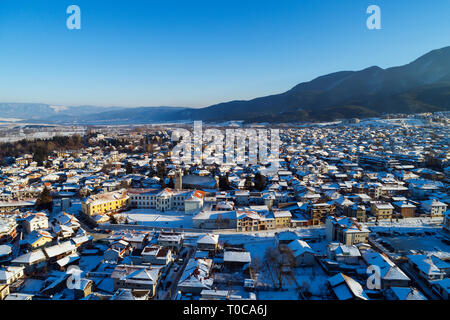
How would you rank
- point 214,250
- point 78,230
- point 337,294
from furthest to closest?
point 78,230
point 214,250
point 337,294

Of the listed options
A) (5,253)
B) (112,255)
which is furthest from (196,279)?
(5,253)

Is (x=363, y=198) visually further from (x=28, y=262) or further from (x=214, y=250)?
(x=28, y=262)

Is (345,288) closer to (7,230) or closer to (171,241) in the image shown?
(171,241)

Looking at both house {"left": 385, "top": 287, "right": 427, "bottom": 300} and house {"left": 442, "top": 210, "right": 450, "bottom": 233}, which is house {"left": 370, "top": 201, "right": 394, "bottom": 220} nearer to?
house {"left": 442, "top": 210, "right": 450, "bottom": 233}

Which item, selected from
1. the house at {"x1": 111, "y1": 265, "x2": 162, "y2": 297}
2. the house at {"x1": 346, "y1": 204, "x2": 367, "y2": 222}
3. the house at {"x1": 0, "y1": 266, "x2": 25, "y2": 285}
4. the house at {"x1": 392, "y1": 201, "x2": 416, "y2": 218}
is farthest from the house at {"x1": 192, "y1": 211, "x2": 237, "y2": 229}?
the house at {"x1": 392, "y1": 201, "x2": 416, "y2": 218}
